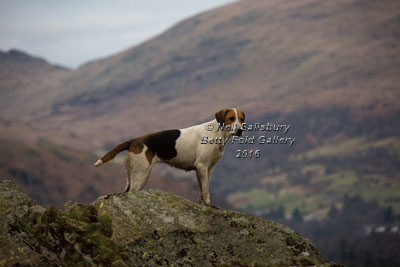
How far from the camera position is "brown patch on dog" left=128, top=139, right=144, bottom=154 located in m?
17.4

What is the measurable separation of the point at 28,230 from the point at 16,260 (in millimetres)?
801

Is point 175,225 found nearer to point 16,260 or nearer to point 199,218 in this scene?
point 199,218

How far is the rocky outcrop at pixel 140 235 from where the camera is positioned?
13.1 m

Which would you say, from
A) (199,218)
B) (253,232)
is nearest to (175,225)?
(199,218)

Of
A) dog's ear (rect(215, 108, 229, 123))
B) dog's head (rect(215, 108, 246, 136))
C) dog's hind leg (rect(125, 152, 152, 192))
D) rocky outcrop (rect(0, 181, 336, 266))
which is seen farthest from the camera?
dog's ear (rect(215, 108, 229, 123))

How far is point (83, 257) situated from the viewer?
511 inches

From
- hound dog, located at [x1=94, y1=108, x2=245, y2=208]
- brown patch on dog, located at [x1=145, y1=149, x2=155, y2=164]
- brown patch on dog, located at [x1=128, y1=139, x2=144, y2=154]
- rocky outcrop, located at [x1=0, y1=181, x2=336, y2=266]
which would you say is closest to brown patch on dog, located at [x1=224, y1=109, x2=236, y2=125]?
hound dog, located at [x1=94, y1=108, x2=245, y2=208]

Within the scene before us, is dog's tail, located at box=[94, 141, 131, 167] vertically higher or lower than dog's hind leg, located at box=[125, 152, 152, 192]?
higher

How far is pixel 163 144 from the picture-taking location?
17609mm

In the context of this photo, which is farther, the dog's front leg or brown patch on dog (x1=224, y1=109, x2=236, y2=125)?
brown patch on dog (x1=224, y1=109, x2=236, y2=125)

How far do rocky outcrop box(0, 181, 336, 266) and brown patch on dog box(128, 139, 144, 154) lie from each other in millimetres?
1891

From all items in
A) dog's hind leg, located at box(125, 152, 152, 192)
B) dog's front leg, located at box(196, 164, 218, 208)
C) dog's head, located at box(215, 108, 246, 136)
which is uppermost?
dog's head, located at box(215, 108, 246, 136)

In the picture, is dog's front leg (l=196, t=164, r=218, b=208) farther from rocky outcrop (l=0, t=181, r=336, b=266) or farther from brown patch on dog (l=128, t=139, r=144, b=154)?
brown patch on dog (l=128, t=139, r=144, b=154)

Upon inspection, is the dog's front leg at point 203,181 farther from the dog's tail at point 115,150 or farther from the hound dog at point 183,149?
the dog's tail at point 115,150
